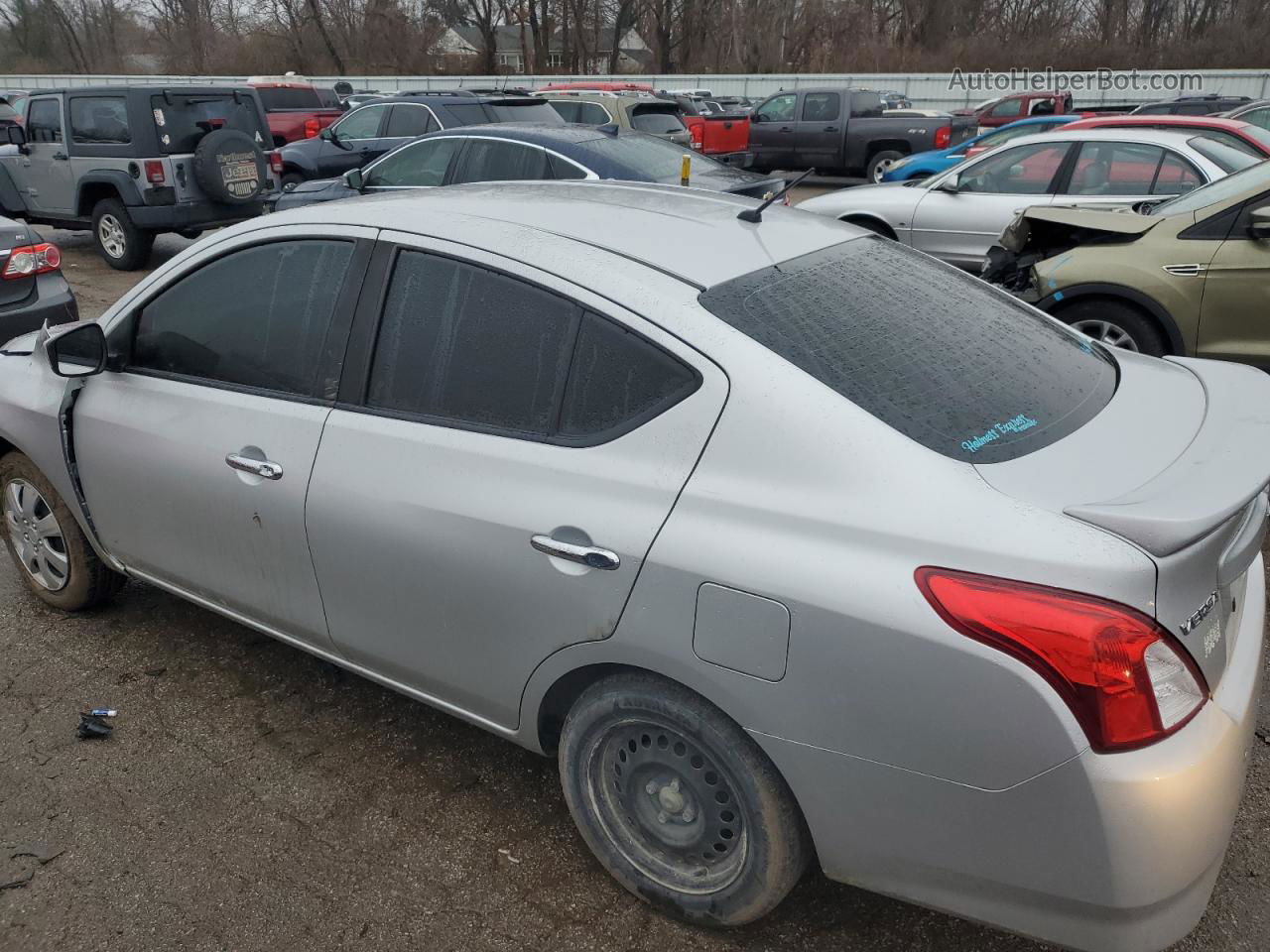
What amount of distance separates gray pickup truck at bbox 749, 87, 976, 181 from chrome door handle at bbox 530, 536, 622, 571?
16973mm

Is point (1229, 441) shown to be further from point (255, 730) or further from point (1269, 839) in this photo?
point (255, 730)

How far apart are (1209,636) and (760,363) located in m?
1.02

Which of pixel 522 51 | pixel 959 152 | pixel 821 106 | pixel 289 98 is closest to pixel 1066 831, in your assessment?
pixel 959 152

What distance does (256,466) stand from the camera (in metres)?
2.78

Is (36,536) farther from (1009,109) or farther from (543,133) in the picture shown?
(1009,109)

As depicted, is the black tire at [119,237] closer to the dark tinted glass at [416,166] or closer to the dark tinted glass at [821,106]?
the dark tinted glass at [416,166]

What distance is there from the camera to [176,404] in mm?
3053

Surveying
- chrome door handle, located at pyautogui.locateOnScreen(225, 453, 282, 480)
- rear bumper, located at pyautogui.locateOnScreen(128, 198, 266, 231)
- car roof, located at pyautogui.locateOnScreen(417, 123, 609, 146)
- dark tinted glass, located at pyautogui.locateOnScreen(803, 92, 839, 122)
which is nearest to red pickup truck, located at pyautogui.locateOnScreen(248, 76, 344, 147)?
rear bumper, located at pyautogui.locateOnScreen(128, 198, 266, 231)

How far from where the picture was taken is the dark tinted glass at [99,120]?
10422 mm

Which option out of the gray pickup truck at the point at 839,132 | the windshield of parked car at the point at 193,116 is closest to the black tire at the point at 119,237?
the windshield of parked car at the point at 193,116

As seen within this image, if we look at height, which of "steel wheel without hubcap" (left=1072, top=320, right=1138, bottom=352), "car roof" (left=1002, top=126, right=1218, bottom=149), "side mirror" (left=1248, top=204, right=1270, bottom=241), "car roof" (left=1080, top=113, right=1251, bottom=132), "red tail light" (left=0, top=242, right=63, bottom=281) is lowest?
"steel wheel without hubcap" (left=1072, top=320, right=1138, bottom=352)

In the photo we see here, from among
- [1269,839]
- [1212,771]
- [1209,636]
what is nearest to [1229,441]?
[1209,636]

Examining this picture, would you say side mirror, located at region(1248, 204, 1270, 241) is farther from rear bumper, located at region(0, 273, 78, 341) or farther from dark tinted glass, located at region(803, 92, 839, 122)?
dark tinted glass, located at region(803, 92, 839, 122)

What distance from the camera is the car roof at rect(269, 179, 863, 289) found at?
246 cm
